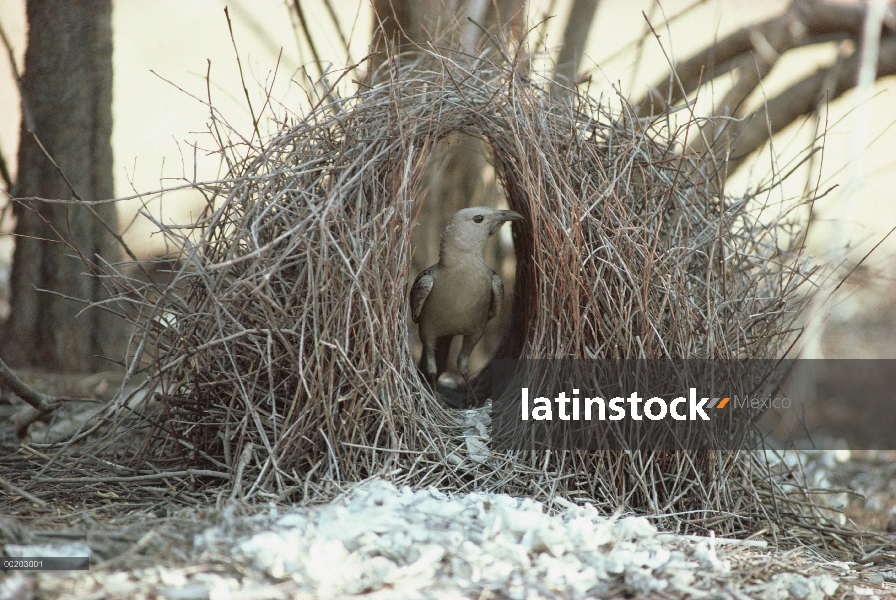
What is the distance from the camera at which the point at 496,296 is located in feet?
12.2

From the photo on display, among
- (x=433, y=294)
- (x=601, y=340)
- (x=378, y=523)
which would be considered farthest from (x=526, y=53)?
(x=378, y=523)

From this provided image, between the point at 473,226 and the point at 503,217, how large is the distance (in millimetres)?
163

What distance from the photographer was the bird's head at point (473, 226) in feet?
11.4

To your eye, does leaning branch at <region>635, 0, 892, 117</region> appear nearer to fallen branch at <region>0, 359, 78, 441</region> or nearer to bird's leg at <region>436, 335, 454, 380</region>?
bird's leg at <region>436, 335, 454, 380</region>

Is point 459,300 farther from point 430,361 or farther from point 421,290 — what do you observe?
point 430,361

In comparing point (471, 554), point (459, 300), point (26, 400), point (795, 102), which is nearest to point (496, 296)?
point (459, 300)

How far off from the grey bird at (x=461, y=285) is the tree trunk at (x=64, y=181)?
1.93 metres

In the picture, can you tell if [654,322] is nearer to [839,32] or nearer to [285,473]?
[285,473]

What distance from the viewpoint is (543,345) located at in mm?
2984

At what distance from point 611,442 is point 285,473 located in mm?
1140

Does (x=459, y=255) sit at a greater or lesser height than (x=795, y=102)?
lesser

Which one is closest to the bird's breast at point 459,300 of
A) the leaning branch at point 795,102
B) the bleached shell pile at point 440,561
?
the bleached shell pile at point 440,561

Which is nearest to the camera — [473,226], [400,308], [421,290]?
[400,308]

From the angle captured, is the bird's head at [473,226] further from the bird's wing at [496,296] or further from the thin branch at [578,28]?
the thin branch at [578,28]
